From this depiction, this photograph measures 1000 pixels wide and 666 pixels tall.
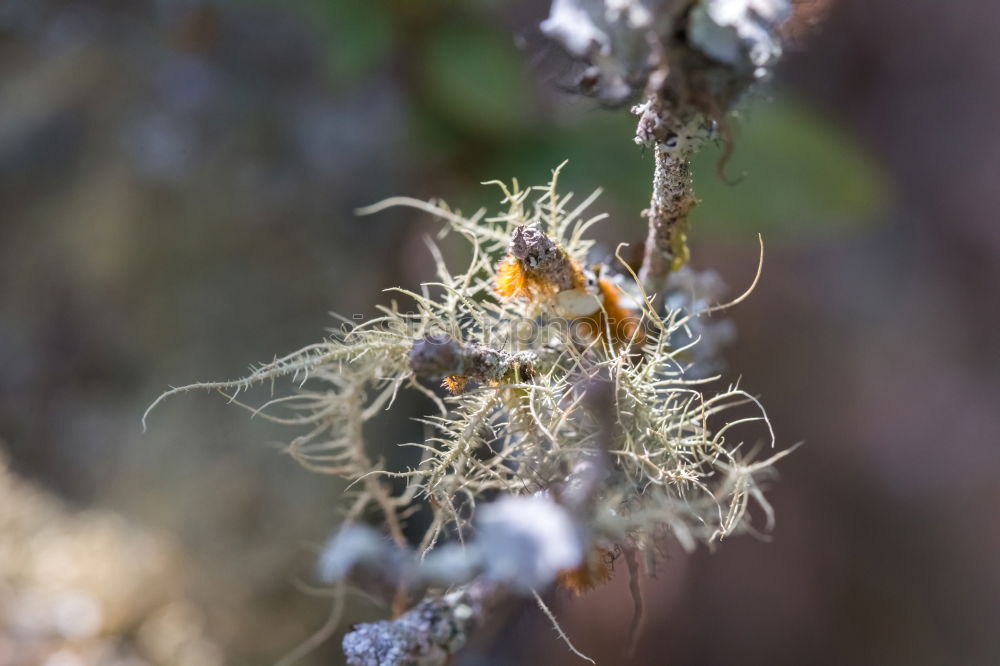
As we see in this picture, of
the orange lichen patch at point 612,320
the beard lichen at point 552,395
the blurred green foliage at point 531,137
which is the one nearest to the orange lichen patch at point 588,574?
the beard lichen at point 552,395

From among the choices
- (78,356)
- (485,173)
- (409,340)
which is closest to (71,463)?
(78,356)

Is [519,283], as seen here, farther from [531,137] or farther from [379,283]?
[531,137]

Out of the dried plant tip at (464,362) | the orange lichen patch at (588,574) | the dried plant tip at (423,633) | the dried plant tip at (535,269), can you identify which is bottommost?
the orange lichen patch at (588,574)

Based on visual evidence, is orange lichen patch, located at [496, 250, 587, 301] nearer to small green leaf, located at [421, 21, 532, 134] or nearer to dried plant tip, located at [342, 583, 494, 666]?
dried plant tip, located at [342, 583, 494, 666]

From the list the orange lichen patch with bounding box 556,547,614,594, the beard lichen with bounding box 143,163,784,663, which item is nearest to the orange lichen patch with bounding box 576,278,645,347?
the beard lichen with bounding box 143,163,784,663

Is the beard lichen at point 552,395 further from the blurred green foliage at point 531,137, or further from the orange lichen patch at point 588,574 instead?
the blurred green foliage at point 531,137

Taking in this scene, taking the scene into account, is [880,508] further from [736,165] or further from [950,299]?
[736,165]
